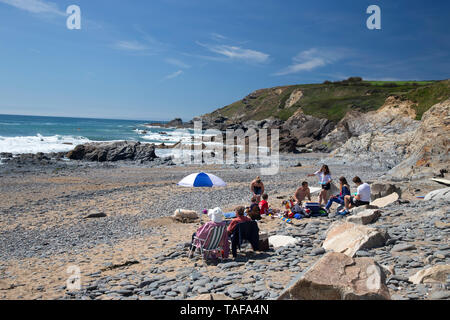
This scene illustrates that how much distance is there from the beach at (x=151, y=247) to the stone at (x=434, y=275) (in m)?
0.18

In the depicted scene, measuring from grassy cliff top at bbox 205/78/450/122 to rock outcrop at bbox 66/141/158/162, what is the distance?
31.4m

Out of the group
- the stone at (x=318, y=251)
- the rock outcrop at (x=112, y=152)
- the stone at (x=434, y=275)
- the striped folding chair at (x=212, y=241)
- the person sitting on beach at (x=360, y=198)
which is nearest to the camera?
the stone at (x=434, y=275)

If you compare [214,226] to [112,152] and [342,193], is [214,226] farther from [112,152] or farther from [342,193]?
[112,152]

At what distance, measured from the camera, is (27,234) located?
37.9 ft

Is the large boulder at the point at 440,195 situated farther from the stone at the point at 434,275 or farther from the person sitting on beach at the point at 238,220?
the person sitting on beach at the point at 238,220

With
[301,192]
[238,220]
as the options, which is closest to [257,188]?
[301,192]

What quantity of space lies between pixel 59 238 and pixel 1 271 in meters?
2.71

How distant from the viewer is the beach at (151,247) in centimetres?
609

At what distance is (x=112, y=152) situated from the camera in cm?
3666

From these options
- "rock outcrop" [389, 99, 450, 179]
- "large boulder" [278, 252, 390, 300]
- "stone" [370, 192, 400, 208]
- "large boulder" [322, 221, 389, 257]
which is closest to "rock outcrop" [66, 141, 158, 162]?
"rock outcrop" [389, 99, 450, 179]

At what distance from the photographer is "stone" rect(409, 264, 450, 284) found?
4.93 metres

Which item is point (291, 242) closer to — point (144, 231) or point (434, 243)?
point (434, 243)

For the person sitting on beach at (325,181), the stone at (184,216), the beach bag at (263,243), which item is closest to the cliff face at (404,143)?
the person sitting on beach at (325,181)
